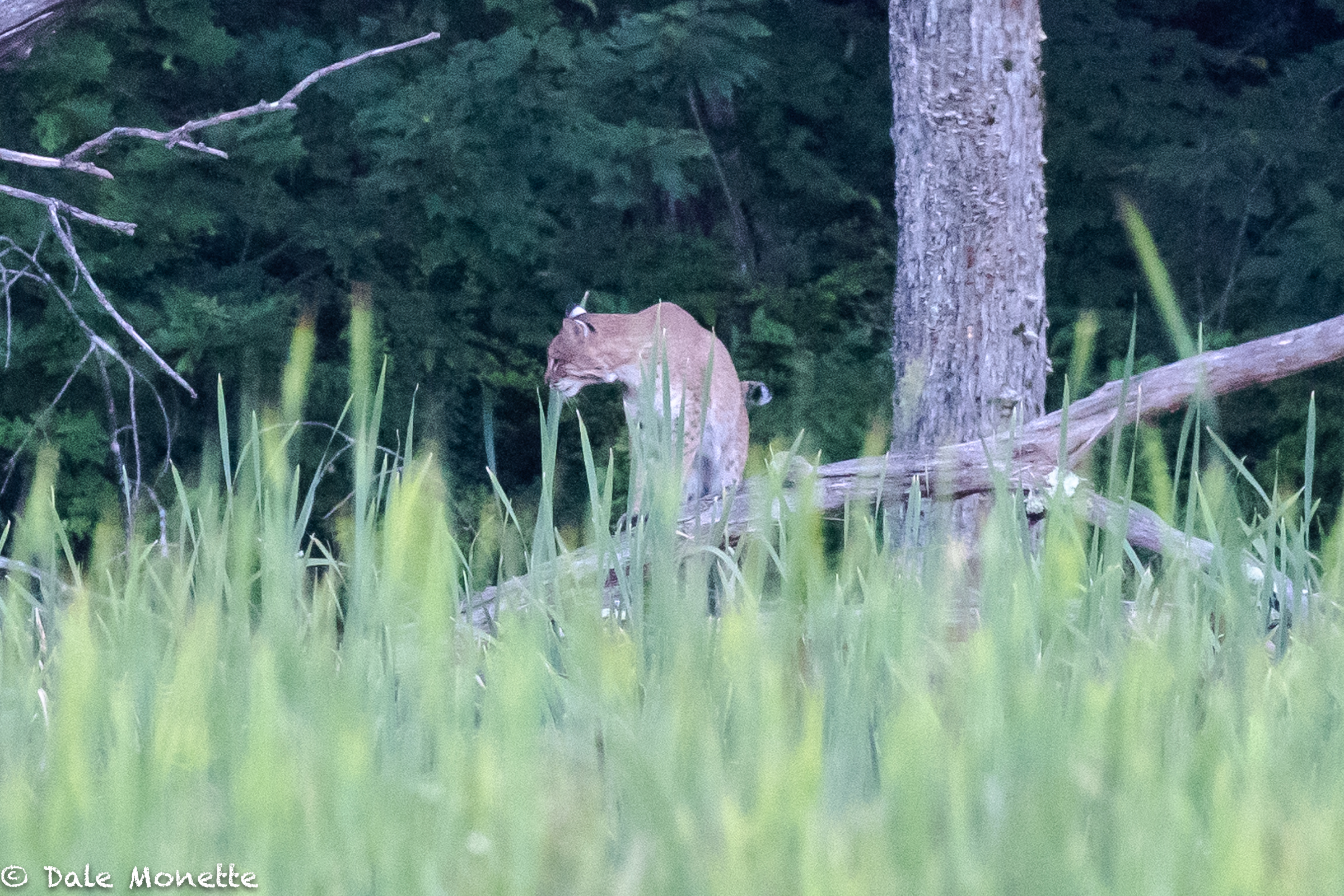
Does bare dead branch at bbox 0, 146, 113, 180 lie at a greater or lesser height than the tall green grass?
greater

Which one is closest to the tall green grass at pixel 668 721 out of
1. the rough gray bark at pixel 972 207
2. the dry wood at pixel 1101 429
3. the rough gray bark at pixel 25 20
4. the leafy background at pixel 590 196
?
the dry wood at pixel 1101 429

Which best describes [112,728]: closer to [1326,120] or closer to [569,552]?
[569,552]

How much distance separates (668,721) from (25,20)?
2.90 meters

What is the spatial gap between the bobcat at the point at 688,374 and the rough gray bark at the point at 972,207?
0.76m

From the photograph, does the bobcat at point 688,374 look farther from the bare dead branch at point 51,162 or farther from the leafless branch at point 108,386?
the bare dead branch at point 51,162

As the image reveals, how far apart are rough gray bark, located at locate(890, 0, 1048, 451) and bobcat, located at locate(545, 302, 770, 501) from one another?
0.76 m

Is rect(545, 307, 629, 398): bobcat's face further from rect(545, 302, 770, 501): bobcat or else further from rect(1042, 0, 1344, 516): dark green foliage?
rect(1042, 0, 1344, 516): dark green foliage

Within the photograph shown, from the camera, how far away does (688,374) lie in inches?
209

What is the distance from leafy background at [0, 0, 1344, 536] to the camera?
629 cm

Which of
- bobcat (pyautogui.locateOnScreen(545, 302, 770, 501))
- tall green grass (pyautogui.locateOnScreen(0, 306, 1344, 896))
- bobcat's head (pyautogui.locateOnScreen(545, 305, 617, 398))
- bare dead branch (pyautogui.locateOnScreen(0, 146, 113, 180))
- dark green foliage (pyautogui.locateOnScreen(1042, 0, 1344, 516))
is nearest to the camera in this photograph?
tall green grass (pyautogui.locateOnScreen(0, 306, 1344, 896))

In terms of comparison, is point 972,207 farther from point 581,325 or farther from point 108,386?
point 108,386

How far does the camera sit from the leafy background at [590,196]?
629cm

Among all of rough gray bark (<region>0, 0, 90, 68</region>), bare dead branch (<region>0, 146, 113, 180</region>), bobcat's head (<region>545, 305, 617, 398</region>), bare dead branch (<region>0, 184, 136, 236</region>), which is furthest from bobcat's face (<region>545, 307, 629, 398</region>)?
bare dead branch (<region>0, 146, 113, 180</region>)

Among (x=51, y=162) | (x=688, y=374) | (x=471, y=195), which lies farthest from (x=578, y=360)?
(x=51, y=162)
